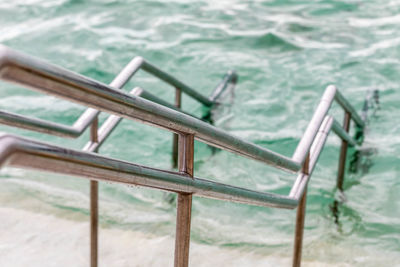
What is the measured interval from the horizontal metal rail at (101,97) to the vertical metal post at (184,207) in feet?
0.13

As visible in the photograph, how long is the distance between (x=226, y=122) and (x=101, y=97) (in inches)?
157

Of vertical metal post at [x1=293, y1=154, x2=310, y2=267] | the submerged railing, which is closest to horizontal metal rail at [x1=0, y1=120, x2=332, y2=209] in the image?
the submerged railing

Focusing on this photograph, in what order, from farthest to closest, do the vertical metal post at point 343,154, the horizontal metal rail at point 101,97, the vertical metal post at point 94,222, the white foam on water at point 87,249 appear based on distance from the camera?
the vertical metal post at point 343,154
the white foam on water at point 87,249
the vertical metal post at point 94,222
the horizontal metal rail at point 101,97

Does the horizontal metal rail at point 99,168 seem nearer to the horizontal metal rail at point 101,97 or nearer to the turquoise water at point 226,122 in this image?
the horizontal metal rail at point 101,97

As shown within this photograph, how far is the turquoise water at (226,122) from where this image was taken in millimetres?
3324

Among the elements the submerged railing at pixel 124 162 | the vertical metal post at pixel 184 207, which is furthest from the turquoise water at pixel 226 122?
the vertical metal post at pixel 184 207

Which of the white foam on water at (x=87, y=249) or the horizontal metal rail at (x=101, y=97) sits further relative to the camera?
the white foam on water at (x=87, y=249)

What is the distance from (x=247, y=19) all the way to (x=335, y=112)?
250 cm

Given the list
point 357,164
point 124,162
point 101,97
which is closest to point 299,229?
point 124,162

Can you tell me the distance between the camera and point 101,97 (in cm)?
114

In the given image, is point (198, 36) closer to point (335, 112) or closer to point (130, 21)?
point (130, 21)

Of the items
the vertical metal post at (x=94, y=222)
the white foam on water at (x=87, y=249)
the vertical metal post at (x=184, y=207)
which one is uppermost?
the vertical metal post at (x=184, y=207)

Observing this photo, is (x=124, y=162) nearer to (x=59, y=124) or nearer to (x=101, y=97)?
(x=101, y=97)

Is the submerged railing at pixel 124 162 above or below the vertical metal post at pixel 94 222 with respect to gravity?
above
